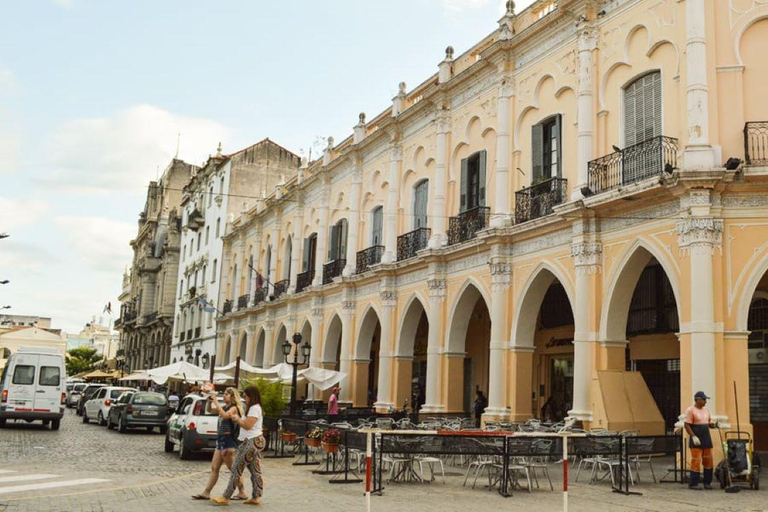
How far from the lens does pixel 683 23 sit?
16938 mm

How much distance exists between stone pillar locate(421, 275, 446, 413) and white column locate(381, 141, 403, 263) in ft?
12.0

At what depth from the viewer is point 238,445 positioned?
36.7 feet

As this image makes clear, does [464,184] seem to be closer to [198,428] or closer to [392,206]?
[392,206]

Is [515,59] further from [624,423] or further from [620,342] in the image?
[624,423]

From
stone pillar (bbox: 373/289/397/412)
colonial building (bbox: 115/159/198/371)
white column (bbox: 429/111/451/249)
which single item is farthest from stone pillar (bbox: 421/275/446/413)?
colonial building (bbox: 115/159/198/371)

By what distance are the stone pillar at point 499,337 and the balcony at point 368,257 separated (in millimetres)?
8090

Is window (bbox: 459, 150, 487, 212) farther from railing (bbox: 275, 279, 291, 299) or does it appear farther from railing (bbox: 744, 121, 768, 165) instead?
railing (bbox: 275, 279, 291, 299)

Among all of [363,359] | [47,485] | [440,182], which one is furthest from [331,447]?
[363,359]

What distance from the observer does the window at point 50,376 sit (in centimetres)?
2538

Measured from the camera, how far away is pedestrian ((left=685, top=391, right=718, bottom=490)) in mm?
13320

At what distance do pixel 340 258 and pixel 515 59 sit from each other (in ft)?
43.8

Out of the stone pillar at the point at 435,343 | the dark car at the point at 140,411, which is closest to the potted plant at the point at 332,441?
the stone pillar at the point at 435,343

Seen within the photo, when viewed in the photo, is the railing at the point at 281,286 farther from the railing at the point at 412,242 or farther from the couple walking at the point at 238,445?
the couple walking at the point at 238,445

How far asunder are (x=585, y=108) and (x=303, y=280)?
1998 centimetres
